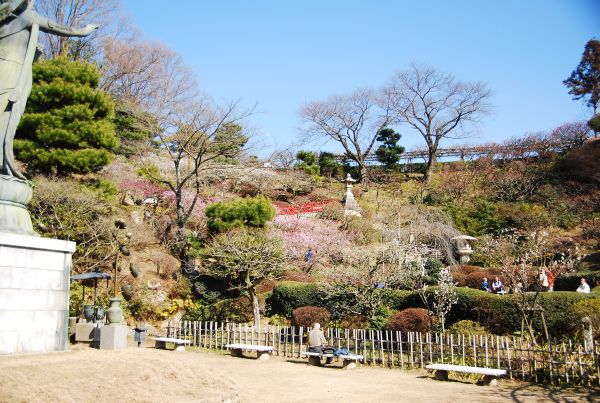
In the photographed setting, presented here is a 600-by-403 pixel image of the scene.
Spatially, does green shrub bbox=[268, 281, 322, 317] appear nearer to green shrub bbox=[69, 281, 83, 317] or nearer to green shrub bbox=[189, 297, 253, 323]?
green shrub bbox=[189, 297, 253, 323]

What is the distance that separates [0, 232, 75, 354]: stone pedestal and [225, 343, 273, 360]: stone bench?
538 cm

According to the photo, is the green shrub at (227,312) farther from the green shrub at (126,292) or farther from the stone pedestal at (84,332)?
the stone pedestal at (84,332)

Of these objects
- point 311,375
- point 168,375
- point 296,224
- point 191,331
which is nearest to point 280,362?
point 311,375

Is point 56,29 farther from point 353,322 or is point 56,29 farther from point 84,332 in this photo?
point 353,322

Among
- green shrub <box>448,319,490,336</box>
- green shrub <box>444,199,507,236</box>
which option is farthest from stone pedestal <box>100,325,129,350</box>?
green shrub <box>444,199,507,236</box>

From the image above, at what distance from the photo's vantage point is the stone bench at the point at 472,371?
10734mm

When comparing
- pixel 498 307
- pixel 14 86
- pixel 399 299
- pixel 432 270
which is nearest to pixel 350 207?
pixel 432 270

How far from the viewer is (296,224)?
90.0ft

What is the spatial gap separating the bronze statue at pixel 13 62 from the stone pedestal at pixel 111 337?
454cm

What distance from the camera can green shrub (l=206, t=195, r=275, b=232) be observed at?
2225cm

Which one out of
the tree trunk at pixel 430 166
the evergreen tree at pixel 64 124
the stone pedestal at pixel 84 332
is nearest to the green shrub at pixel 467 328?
the stone pedestal at pixel 84 332

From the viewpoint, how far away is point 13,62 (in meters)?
10.2

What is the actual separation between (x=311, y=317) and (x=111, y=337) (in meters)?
6.09

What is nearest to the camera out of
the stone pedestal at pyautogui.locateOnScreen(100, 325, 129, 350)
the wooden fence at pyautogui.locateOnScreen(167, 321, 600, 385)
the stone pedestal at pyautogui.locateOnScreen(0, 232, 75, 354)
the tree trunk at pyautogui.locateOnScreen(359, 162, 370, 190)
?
the stone pedestal at pyautogui.locateOnScreen(0, 232, 75, 354)
